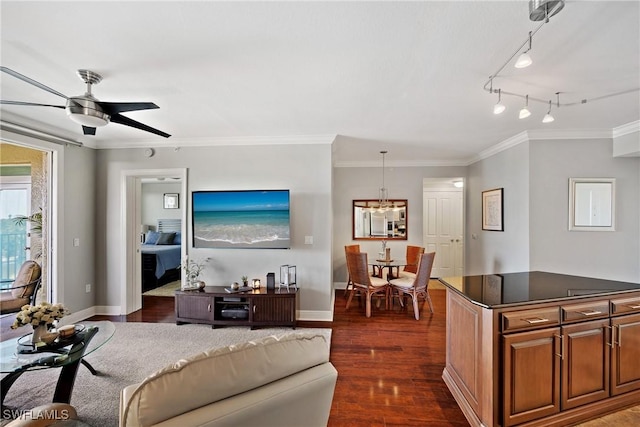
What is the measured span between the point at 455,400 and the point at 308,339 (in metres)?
1.76

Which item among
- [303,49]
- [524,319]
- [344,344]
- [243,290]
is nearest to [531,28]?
[303,49]

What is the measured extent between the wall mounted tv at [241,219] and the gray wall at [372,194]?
220cm

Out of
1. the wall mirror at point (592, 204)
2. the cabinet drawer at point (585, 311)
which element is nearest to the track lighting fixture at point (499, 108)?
the cabinet drawer at point (585, 311)

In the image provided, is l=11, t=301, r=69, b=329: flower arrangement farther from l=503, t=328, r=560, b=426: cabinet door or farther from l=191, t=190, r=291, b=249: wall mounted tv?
l=503, t=328, r=560, b=426: cabinet door

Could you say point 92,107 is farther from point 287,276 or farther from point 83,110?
point 287,276

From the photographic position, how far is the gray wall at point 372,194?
18.4ft

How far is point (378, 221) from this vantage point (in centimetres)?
570

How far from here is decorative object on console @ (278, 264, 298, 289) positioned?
375 centimetres

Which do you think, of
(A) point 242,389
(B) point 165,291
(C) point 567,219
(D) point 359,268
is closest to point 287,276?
(D) point 359,268

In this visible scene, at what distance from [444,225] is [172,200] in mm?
7202

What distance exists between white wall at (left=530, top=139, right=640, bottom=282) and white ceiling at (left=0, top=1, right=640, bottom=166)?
0.43 metres

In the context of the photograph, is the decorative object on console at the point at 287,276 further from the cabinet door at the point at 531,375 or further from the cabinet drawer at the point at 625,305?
the cabinet drawer at the point at 625,305

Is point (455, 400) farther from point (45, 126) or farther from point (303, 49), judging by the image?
point (45, 126)

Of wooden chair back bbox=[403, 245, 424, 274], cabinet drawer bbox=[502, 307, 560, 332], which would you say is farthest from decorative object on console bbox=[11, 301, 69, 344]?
wooden chair back bbox=[403, 245, 424, 274]
